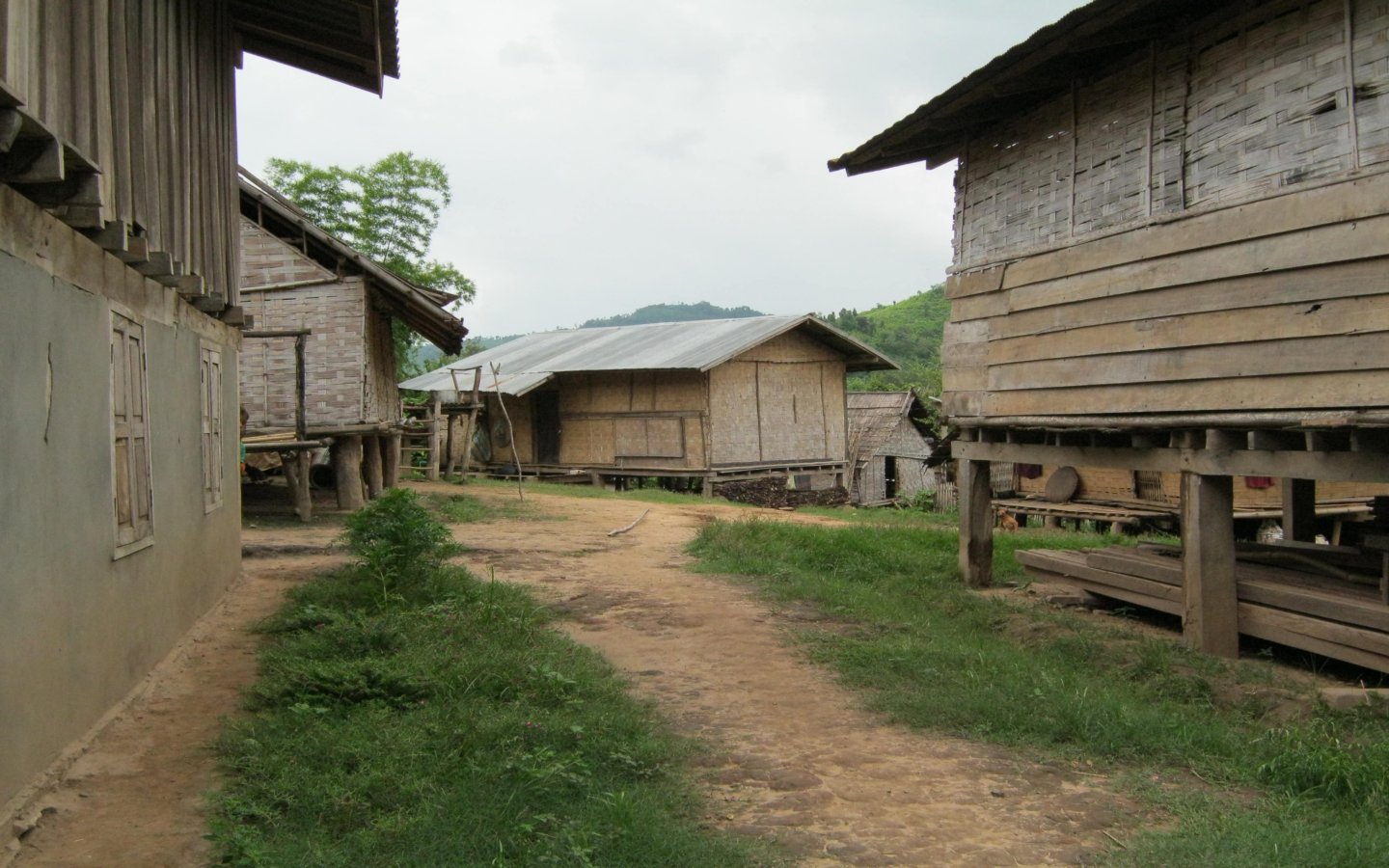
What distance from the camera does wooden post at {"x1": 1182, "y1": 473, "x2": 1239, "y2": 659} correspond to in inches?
313

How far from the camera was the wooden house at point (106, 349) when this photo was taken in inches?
188

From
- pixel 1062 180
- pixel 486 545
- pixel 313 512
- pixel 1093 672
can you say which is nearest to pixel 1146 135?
pixel 1062 180

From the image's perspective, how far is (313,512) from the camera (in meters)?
17.3

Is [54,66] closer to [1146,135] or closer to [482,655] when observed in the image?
[482,655]

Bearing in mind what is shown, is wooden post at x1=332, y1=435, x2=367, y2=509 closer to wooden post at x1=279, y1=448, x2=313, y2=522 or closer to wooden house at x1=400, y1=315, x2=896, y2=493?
wooden post at x1=279, y1=448, x2=313, y2=522

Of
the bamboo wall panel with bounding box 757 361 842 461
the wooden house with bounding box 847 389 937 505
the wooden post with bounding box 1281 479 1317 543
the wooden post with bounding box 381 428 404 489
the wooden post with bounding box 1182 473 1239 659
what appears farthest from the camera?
the wooden house with bounding box 847 389 937 505

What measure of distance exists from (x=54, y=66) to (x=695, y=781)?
455 cm

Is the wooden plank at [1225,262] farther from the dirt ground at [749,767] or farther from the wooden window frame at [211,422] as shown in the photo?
the wooden window frame at [211,422]

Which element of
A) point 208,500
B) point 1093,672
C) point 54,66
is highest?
point 54,66

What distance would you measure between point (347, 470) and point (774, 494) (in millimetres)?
11989

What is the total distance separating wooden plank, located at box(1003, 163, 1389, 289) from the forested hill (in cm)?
2885

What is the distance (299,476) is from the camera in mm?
15914

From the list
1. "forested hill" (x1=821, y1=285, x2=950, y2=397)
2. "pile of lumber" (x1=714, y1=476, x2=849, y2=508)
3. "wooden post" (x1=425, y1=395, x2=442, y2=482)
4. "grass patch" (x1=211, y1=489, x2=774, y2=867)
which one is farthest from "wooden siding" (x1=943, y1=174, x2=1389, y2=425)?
"forested hill" (x1=821, y1=285, x2=950, y2=397)

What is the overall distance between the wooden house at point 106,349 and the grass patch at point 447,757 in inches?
34.6
